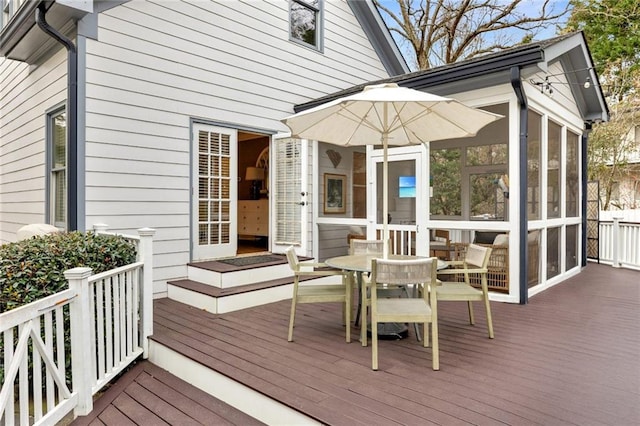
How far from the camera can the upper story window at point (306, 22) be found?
7.16 meters

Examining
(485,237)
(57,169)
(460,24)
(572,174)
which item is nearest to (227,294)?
(57,169)

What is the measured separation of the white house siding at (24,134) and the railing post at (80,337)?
3.41m

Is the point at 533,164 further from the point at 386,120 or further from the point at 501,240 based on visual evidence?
the point at 386,120

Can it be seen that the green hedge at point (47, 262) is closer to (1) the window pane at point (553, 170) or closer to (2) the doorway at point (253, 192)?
(2) the doorway at point (253, 192)

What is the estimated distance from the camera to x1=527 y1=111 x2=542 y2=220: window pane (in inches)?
197

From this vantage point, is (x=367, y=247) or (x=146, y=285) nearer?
(x=146, y=285)

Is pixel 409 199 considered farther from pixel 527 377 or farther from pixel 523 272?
pixel 527 377

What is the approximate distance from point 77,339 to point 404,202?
4.51 meters

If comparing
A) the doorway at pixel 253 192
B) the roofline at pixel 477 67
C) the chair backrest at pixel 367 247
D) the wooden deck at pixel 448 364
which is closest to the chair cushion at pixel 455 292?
the wooden deck at pixel 448 364

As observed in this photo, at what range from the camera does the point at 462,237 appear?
568cm

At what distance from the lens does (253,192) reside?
930 centimetres

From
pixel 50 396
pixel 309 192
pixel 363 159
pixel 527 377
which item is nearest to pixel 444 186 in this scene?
pixel 363 159

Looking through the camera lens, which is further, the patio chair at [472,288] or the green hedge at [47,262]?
the patio chair at [472,288]

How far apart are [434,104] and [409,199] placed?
8.10 feet
